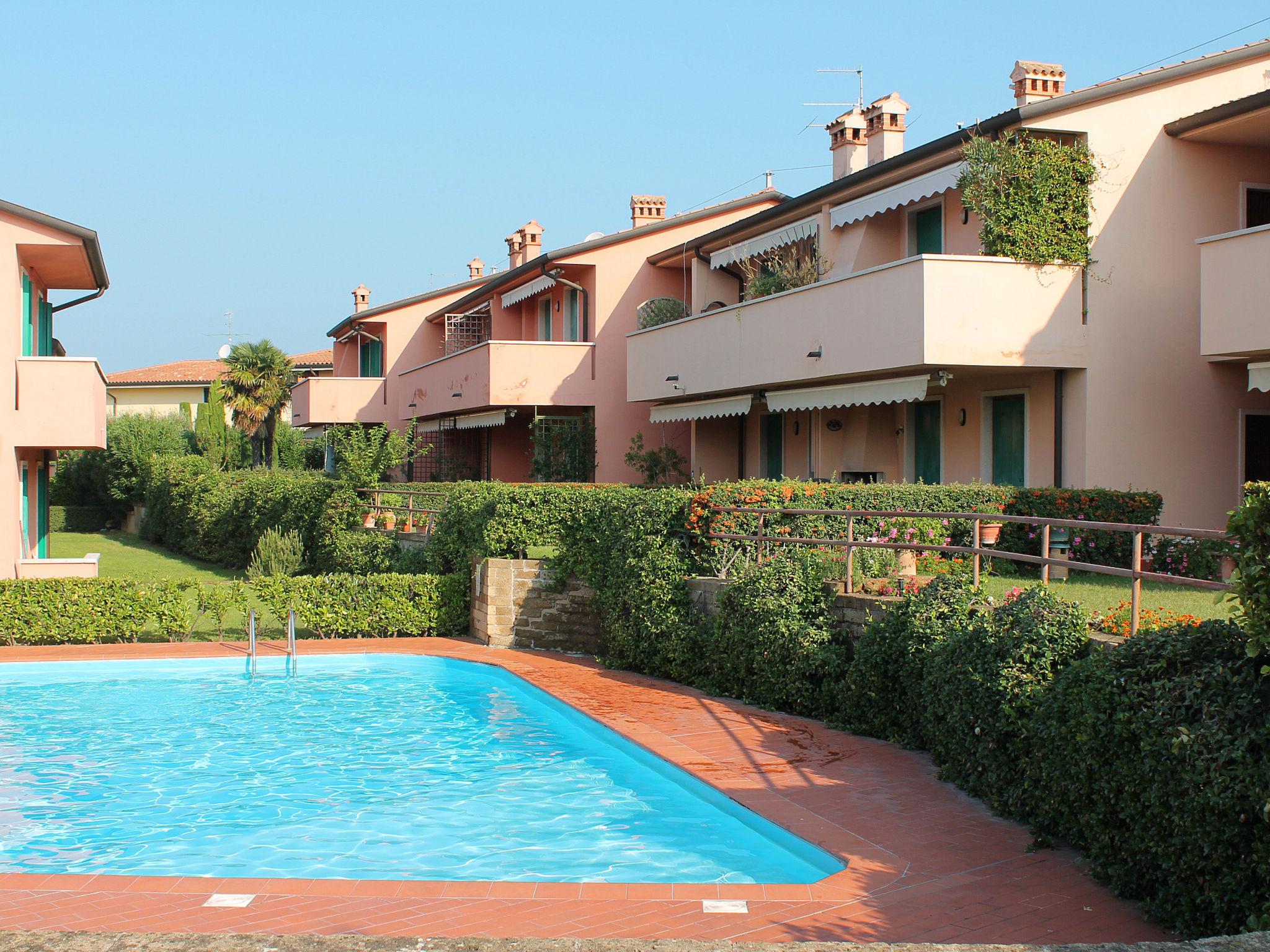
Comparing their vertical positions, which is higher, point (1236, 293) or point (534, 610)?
point (1236, 293)

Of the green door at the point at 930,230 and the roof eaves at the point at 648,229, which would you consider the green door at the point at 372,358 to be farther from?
the green door at the point at 930,230

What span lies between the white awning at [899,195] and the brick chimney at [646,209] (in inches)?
492

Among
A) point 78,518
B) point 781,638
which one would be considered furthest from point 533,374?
point 78,518

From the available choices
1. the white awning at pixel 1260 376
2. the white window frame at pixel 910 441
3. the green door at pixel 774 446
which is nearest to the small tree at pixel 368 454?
the green door at pixel 774 446

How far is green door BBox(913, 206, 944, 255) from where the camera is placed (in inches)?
754

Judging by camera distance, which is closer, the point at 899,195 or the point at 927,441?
the point at 899,195

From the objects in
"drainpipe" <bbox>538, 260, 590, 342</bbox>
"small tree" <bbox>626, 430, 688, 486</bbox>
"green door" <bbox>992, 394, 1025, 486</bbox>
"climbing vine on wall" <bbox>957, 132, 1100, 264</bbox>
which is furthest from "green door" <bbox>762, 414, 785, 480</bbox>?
"climbing vine on wall" <bbox>957, 132, 1100, 264</bbox>

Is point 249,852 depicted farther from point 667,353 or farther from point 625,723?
point 667,353

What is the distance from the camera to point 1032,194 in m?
16.1

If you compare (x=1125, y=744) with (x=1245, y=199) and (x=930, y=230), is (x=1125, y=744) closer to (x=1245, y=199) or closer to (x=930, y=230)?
(x=1245, y=199)

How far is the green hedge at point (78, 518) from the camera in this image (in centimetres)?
4428

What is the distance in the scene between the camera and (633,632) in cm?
1465

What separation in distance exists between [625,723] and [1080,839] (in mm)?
5267

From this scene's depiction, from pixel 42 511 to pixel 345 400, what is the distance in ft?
46.8
